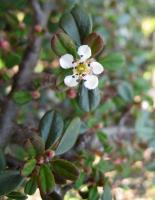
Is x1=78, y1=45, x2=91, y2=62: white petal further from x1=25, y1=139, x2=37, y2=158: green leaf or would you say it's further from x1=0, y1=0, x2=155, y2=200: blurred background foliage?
x1=25, y1=139, x2=37, y2=158: green leaf

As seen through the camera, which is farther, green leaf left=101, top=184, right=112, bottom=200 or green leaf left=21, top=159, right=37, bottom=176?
green leaf left=101, top=184, right=112, bottom=200

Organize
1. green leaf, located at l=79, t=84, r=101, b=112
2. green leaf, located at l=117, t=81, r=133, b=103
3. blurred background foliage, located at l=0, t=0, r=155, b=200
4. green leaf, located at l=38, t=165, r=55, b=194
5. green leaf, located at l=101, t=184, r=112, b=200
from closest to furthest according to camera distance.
A: green leaf, located at l=38, t=165, r=55, b=194 → green leaf, located at l=79, t=84, r=101, b=112 → green leaf, located at l=101, t=184, r=112, b=200 → blurred background foliage, located at l=0, t=0, r=155, b=200 → green leaf, located at l=117, t=81, r=133, b=103

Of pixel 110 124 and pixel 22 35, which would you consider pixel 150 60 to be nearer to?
pixel 110 124

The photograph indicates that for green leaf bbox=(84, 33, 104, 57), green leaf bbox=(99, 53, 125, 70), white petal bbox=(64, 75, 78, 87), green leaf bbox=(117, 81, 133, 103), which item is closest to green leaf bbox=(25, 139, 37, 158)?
white petal bbox=(64, 75, 78, 87)

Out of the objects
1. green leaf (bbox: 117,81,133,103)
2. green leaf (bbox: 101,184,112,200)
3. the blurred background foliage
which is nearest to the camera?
green leaf (bbox: 101,184,112,200)

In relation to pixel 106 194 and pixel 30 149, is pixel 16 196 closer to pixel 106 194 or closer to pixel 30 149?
pixel 30 149
